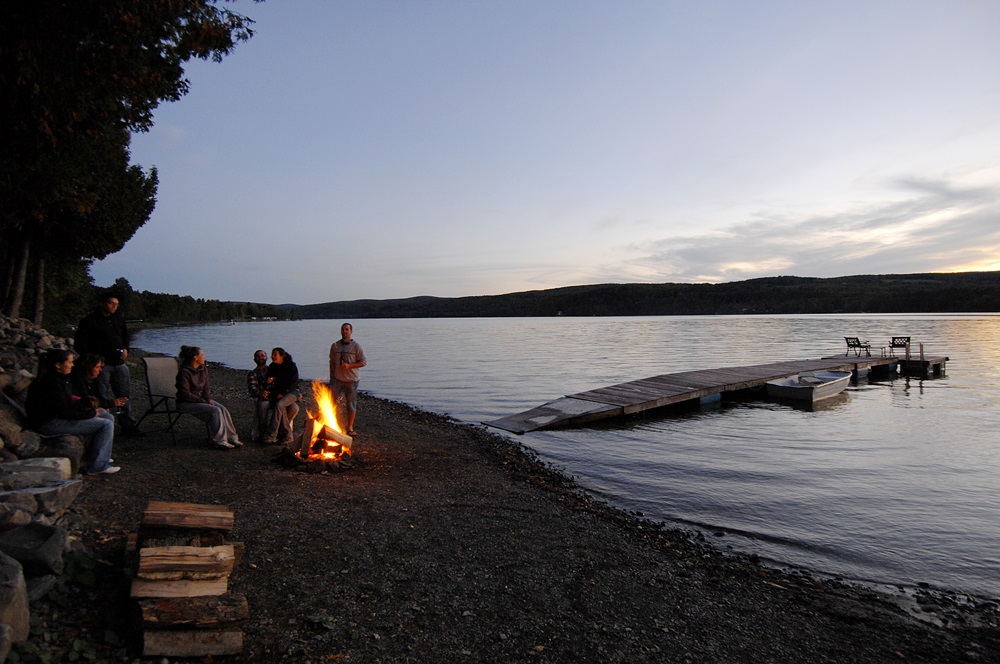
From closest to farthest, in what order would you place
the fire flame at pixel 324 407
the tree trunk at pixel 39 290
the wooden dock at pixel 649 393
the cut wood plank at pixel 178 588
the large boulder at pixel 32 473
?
the cut wood plank at pixel 178 588 < the large boulder at pixel 32 473 < the fire flame at pixel 324 407 < the wooden dock at pixel 649 393 < the tree trunk at pixel 39 290

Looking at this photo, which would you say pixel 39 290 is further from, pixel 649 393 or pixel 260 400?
pixel 649 393

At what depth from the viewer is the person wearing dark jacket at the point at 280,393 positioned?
1046cm

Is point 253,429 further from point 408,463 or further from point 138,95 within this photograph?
point 138,95

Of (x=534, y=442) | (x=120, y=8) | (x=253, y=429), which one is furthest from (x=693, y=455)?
(x=120, y=8)

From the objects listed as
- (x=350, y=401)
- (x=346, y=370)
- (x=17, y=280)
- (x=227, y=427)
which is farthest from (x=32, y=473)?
(x=17, y=280)

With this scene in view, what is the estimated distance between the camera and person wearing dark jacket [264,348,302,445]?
1046cm

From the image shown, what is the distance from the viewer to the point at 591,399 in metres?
19.0

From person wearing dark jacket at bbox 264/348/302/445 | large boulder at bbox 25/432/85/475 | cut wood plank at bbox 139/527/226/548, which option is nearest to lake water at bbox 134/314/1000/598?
person wearing dark jacket at bbox 264/348/302/445

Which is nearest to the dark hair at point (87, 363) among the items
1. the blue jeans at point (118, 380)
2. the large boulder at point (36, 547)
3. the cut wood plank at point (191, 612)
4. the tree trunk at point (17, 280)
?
the blue jeans at point (118, 380)

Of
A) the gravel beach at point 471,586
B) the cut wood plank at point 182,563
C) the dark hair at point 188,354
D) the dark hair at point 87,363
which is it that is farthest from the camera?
the dark hair at point 188,354

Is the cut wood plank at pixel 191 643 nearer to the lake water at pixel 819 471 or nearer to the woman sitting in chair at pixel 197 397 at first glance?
the woman sitting in chair at pixel 197 397

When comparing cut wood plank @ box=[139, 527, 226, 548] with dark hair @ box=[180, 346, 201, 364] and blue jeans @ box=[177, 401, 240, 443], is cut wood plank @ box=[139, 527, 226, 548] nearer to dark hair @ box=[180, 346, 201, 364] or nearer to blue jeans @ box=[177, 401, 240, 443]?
blue jeans @ box=[177, 401, 240, 443]

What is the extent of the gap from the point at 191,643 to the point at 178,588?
420 millimetres

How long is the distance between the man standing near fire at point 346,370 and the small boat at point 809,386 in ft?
63.7
